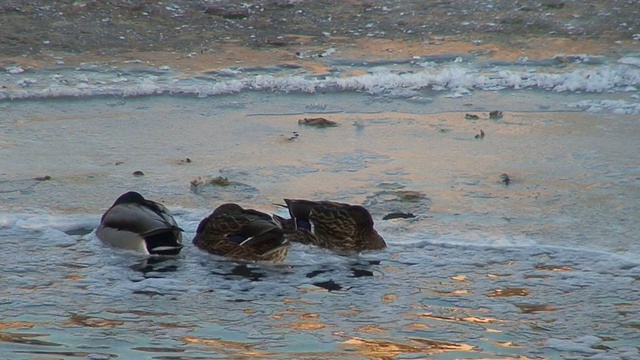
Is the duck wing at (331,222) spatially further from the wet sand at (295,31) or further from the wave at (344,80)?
the wet sand at (295,31)

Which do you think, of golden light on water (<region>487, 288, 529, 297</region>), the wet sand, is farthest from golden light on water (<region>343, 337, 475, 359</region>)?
the wet sand

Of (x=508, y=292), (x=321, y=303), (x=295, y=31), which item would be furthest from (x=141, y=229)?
(x=295, y=31)

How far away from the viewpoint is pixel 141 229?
711cm

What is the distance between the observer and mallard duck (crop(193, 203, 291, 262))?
7.03 m

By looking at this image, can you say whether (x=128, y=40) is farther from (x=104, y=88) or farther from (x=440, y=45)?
(x=440, y=45)

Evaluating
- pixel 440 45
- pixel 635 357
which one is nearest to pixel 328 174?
pixel 635 357

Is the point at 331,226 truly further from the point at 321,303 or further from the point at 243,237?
the point at 321,303

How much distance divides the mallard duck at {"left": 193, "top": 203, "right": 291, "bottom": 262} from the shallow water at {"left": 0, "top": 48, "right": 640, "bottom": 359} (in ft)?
0.32

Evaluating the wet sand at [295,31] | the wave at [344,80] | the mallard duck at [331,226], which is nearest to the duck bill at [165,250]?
the mallard duck at [331,226]

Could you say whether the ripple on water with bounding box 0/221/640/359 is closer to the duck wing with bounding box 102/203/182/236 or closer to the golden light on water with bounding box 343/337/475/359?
the golden light on water with bounding box 343/337/475/359

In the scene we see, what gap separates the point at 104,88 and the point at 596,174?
15.3ft

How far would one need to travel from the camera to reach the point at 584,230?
7.43m

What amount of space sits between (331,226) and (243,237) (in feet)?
1.76

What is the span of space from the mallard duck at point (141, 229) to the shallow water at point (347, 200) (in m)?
0.09
